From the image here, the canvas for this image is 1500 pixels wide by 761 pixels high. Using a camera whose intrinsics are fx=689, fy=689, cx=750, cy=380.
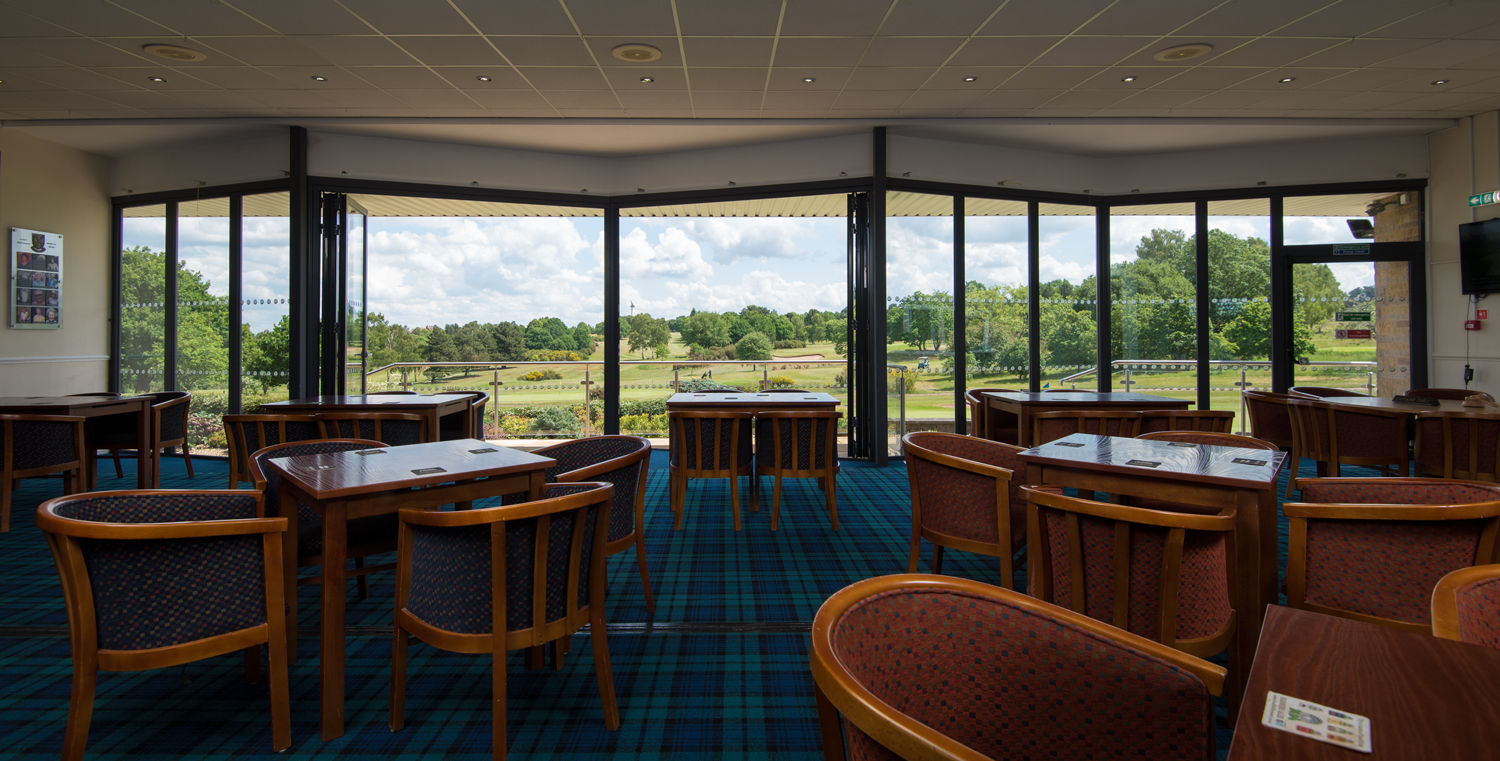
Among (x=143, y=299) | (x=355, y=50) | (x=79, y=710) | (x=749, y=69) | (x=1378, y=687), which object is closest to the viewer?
(x=1378, y=687)

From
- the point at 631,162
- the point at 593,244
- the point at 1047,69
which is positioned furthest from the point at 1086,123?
the point at 593,244

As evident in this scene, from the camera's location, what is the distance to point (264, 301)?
713cm

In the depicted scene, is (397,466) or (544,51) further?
(544,51)

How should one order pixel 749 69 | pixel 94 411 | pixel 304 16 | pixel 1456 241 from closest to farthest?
pixel 304 16 → pixel 94 411 → pixel 749 69 → pixel 1456 241

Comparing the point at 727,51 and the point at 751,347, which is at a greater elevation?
the point at 727,51

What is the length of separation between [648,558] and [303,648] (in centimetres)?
175

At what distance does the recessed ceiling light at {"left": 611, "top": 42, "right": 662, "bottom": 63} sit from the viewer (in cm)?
488

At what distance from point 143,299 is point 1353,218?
1321 cm

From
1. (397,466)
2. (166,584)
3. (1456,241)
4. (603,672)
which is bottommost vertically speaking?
(603,672)

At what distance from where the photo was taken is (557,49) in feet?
16.1

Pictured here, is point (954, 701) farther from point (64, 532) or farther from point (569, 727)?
point (64, 532)

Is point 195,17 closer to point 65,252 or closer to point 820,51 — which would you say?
point 820,51

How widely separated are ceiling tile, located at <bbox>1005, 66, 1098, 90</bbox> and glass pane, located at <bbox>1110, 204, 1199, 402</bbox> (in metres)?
2.72

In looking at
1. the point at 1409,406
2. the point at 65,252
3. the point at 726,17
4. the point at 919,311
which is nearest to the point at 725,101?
the point at 726,17
